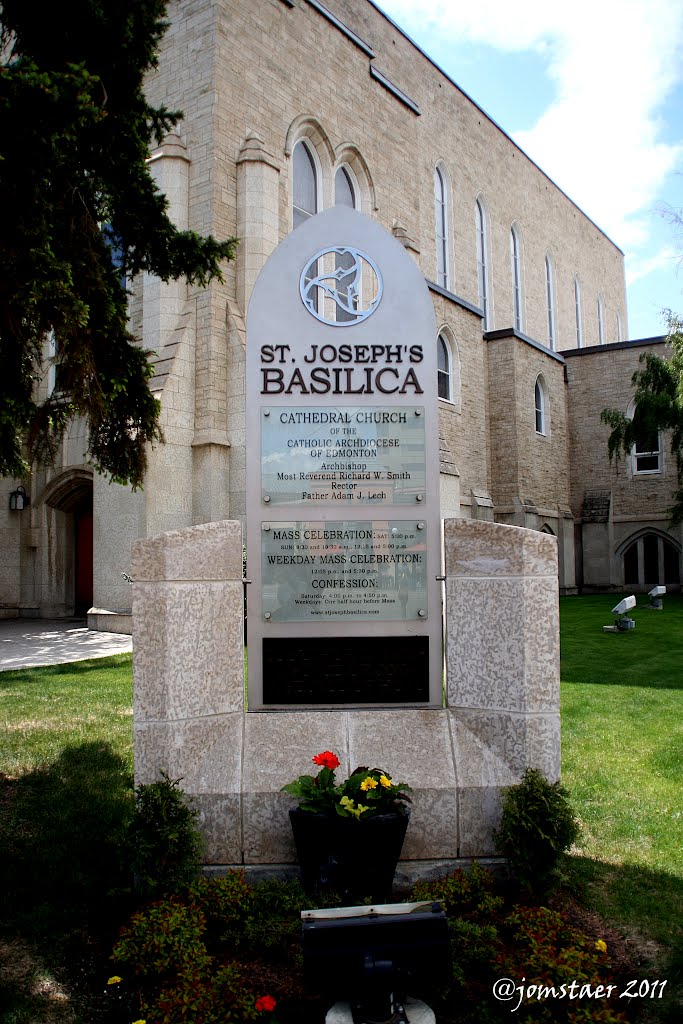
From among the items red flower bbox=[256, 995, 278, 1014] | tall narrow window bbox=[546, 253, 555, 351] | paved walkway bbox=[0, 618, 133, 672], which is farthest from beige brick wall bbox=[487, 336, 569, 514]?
red flower bbox=[256, 995, 278, 1014]

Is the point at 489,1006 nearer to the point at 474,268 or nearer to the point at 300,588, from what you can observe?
the point at 300,588

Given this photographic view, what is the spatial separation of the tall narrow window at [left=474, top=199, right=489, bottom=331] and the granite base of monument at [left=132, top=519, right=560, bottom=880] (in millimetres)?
26183

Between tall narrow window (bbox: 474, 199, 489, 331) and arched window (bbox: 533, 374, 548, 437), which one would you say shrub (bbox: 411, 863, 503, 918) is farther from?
tall narrow window (bbox: 474, 199, 489, 331)

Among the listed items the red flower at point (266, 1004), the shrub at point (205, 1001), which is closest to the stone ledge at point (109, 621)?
the shrub at point (205, 1001)

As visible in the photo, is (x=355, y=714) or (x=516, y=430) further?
(x=516, y=430)

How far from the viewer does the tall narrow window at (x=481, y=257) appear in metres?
29.0

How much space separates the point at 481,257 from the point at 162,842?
2868cm

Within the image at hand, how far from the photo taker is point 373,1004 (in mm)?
2822

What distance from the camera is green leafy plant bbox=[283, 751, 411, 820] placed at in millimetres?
3514

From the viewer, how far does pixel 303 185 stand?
17328 mm

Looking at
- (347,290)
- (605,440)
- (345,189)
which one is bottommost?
(347,290)

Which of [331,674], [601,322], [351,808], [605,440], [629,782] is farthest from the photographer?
[601,322]

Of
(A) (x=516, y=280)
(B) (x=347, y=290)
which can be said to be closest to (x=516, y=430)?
(A) (x=516, y=280)

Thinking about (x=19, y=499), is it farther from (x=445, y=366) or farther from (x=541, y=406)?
(x=541, y=406)
